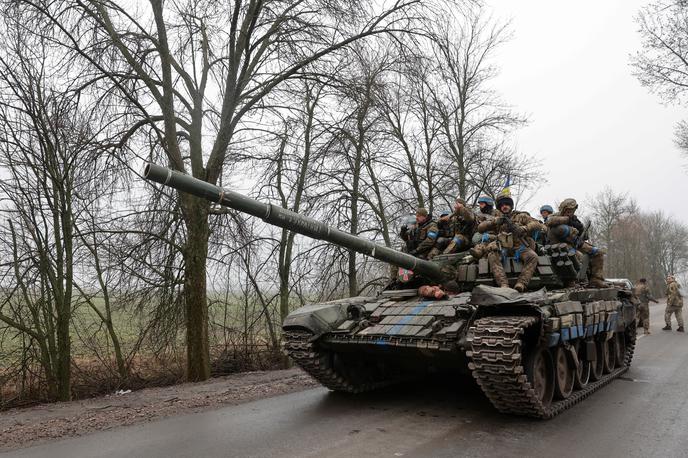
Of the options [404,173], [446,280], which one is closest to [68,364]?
[446,280]

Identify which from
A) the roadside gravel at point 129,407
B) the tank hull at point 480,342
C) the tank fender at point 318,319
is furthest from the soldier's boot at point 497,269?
the roadside gravel at point 129,407

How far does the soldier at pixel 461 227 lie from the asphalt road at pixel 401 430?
6.80ft

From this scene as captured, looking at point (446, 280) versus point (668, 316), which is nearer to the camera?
point (446, 280)

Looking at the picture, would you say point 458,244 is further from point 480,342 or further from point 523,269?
point 480,342

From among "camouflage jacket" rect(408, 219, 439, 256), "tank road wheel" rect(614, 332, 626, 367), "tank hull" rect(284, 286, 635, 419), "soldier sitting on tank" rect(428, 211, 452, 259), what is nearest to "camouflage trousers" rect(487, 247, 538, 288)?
"tank hull" rect(284, 286, 635, 419)

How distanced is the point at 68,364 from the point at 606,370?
8478mm

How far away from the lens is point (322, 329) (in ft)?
21.7

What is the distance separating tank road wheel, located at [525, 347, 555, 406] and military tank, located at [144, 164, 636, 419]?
0.01 meters

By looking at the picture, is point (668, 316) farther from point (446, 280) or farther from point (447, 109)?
point (446, 280)

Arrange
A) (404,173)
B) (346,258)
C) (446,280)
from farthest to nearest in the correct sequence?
1. (404,173)
2. (346,258)
3. (446,280)

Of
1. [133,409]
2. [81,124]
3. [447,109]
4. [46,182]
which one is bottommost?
[133,409]

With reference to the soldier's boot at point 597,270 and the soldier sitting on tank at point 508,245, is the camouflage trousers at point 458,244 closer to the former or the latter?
the soldier sitting on tank at point 508,245

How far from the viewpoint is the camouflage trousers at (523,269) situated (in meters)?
6.97

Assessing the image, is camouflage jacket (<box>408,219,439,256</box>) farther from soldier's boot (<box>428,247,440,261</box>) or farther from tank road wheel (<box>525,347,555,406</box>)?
tank road wheel (<box>525,347,555,406</box>)
